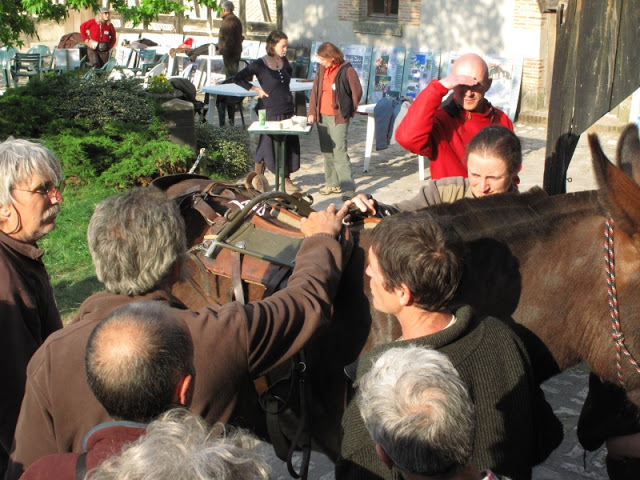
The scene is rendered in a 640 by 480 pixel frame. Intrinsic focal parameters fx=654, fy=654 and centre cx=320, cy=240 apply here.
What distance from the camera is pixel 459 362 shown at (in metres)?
1.74

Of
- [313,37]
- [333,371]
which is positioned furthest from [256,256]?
[313,37]

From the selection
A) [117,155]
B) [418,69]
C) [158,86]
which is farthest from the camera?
[418,69]

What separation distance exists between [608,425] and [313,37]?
53.3 feet

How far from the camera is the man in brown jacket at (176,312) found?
1.81 m

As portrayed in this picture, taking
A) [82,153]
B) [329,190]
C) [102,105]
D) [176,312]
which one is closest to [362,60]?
[329,190]

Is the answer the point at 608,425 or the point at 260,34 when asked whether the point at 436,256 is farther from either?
the point at 260,34

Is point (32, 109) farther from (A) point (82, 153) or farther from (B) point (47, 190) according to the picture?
(B) point (47, 190)

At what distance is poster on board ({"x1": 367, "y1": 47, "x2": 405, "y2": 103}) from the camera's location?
1566cm

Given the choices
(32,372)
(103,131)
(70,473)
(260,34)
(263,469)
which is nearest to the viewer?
(263,469)

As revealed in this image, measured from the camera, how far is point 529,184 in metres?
9.12

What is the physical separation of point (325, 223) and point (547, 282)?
79 centimetres

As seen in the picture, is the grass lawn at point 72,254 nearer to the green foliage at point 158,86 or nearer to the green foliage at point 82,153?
the green foliage at point 82,153

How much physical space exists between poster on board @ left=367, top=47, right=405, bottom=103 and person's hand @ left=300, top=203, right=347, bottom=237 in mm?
13480

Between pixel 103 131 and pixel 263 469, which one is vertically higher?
pixel 263 469
